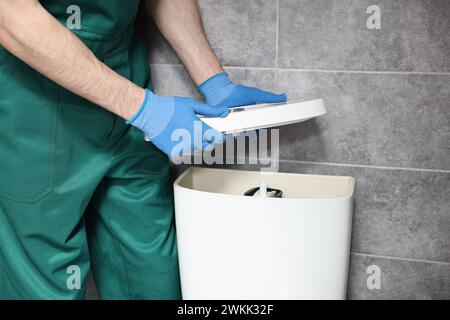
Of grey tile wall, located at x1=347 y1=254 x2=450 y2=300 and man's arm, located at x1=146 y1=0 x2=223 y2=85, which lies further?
grey tile wall, located at x1=347 y1=254 x2=450 y2=300

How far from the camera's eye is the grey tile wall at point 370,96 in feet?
3.97

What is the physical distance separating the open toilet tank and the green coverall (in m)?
0.13

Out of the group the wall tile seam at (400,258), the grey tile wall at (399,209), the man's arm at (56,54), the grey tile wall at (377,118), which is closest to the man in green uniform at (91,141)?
the man's arm at (56,54)

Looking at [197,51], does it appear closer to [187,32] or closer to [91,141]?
[187,32]

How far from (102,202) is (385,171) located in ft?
2.23

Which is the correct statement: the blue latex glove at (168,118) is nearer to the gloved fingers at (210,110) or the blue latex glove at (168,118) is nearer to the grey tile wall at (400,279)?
the gloved fingers at (210,110)

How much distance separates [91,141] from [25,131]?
13 centimetres

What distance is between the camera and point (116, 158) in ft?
3.86

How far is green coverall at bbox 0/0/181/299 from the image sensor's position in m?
1.05

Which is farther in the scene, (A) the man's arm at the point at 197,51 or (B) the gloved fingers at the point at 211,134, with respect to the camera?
(A) the man's arm at the point at 197,51

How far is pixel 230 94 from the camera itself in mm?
1217

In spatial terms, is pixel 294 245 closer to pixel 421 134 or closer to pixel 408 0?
pixel 421 134

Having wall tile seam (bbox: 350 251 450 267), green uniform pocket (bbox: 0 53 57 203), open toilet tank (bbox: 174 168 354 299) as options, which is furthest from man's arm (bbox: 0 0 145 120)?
wall tile seam (bbox: 350 251 450 267)

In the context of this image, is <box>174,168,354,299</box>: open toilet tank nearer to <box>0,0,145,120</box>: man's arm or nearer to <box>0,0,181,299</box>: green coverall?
<box>0,0,181,299</box>: green coverall
